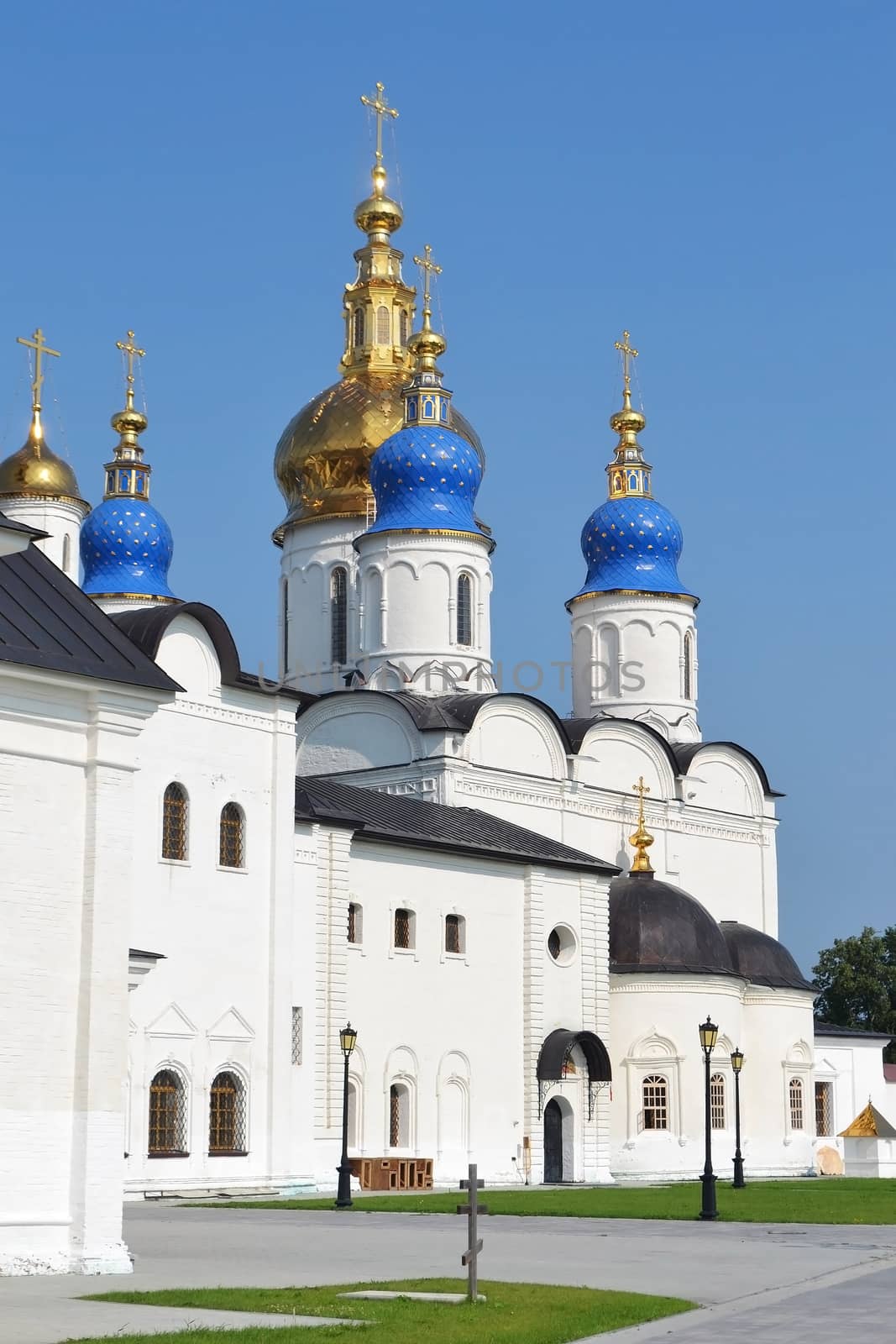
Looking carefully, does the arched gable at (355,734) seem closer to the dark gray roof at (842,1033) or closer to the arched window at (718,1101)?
the arched window at (718,1101)

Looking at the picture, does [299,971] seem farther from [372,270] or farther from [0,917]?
[372,270]

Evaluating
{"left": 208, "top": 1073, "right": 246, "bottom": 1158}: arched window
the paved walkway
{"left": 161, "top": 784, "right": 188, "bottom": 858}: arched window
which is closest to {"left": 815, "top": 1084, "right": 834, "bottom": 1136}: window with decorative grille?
{"left": 208, "top": 1073, "right": 246, "bottom": 1158}: arched window

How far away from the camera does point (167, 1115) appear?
87.0ft

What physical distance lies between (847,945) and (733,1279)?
4944 centimetres

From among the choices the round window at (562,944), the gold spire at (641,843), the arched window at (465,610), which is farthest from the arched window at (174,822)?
the arched window at (465,610)

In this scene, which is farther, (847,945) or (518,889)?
(847,945)

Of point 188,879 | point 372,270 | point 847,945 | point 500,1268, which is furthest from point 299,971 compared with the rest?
point 847,945

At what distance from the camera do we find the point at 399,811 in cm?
3266

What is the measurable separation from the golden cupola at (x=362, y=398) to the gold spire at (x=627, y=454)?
3303mm

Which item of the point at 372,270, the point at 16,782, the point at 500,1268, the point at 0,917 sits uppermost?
the point at 372,270

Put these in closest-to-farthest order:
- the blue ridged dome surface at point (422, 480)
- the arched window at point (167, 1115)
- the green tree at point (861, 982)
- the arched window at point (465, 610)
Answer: the arched window at point (167, 1115) < the blue ridged dome surface at point (422, 480) < the arched window at point (465, 610) < the green tree at point (861, 982)

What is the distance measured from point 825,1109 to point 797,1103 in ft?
16.3

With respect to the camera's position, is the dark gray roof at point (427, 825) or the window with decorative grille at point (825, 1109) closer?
the dark gray roof at point (427, 825)

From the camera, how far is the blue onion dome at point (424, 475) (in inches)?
1550
